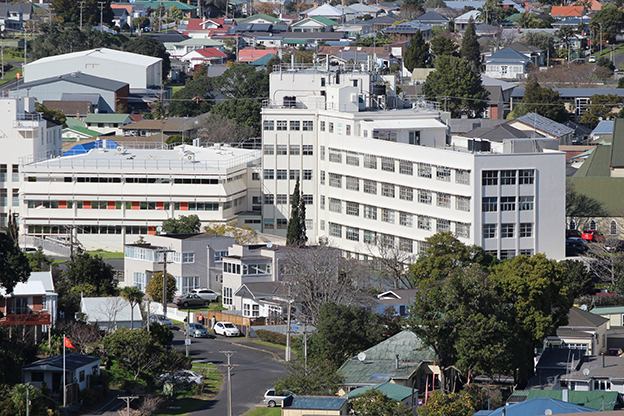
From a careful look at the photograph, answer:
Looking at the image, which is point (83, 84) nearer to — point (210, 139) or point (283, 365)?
point (210, 139)

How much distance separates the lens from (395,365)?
2227 inches

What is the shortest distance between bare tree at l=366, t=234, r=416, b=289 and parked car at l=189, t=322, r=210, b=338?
1436cm

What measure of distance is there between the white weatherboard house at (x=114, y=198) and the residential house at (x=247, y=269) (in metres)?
18.3

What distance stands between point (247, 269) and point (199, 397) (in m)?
19.8

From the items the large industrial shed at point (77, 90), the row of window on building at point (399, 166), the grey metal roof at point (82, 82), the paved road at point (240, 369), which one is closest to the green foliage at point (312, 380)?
the paved road at point (240, 369)

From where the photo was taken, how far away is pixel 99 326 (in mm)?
64812

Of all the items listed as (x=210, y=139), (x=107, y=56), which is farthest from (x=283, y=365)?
(x=107, y=56)

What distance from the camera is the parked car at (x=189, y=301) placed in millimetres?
76106

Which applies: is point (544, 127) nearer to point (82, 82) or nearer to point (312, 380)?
point (82, 82)

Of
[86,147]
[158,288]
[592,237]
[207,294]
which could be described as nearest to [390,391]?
[158,288]

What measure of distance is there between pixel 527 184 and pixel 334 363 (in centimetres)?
2750

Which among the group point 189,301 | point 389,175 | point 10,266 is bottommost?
point 189,301

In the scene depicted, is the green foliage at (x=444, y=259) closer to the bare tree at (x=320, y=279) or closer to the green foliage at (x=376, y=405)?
the bare tree at (x=320, y=279)

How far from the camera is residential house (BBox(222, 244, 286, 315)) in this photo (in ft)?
248
